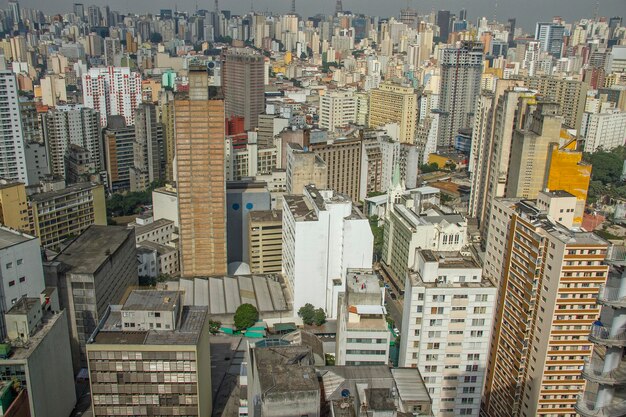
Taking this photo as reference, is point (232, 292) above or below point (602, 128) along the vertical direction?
below

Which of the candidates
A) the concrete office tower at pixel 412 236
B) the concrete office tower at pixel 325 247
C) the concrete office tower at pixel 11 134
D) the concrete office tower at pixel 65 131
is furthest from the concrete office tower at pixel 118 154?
the concrete office tower at pixel 325 247

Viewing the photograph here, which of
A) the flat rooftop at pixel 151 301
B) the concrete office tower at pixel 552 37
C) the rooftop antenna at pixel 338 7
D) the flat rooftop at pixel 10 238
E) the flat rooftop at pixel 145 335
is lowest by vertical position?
the flat rooftop at pixel 145 335

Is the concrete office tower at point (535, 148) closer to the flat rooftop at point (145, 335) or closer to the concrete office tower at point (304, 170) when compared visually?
the concrete office tower at point (304, 170)

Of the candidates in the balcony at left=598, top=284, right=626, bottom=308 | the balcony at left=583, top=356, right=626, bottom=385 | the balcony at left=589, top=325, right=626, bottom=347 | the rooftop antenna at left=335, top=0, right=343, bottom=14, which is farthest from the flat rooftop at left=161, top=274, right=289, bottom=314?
the rooftop antenna at left=335, top=0, right=343, bottom=14

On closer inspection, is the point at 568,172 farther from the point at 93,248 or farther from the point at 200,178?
the point at 93,248

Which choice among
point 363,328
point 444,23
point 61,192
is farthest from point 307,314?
point 444,23

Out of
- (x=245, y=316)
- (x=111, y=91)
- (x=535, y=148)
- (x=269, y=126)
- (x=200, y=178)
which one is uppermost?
(x=111, y=91)

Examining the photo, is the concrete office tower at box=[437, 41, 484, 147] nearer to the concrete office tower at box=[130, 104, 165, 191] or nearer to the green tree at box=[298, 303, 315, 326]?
the concrete office tower at box=[130, 104, 165, 191]

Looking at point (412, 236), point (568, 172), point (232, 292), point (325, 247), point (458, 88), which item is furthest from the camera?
point (458, 88)
